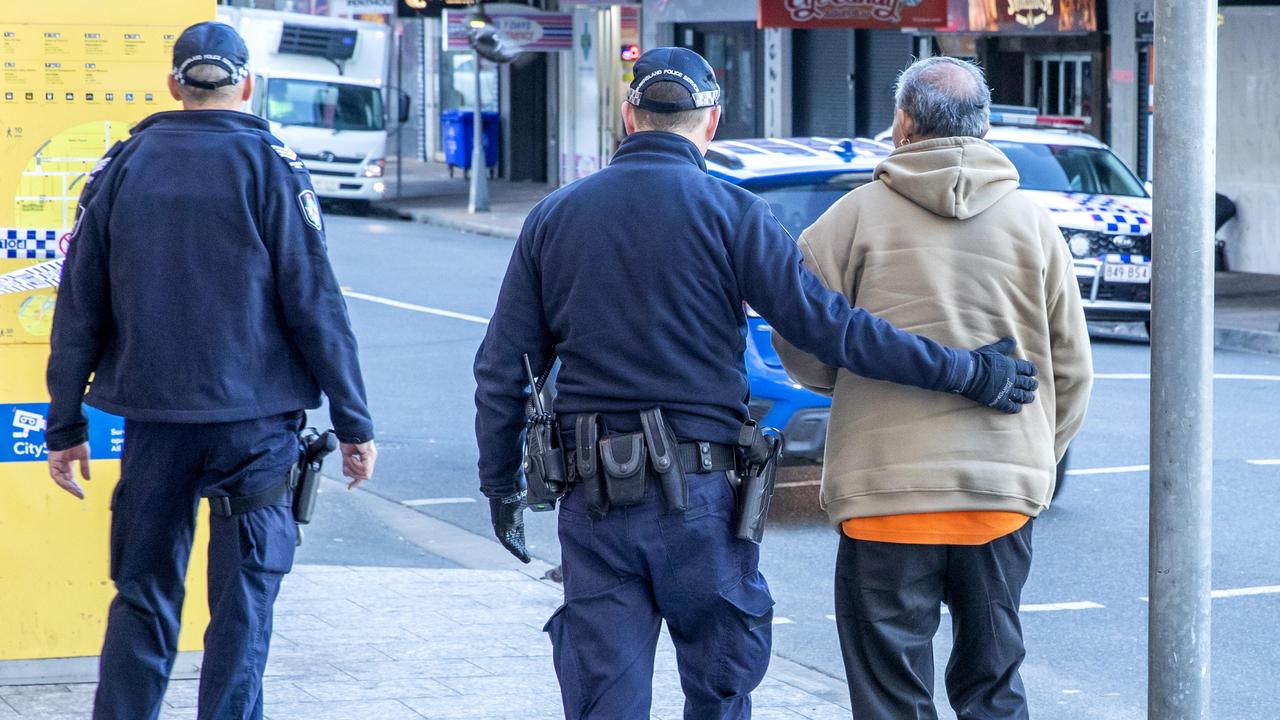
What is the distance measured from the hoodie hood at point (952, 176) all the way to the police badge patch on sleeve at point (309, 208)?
1.39m

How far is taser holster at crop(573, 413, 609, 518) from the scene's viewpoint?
12.6 ft

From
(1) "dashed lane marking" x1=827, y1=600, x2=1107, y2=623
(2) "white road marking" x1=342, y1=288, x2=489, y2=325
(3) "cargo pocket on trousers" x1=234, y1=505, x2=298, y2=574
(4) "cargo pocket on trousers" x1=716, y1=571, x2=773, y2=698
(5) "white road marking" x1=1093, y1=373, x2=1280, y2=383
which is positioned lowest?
(1) "dashed lane marking" x1=827, y1=600, x2=1107, y2=623

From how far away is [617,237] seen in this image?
152 inches

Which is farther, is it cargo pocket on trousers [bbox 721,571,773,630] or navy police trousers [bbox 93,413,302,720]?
navy police trousers [bbox 93,413,302,720]

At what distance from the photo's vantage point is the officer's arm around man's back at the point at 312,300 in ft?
14.1

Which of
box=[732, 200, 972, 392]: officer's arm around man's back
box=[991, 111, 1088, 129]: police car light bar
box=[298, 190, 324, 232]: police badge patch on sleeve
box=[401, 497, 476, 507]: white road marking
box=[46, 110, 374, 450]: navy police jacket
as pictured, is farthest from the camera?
box=[991, 111, 1088, 129]: police car light bar

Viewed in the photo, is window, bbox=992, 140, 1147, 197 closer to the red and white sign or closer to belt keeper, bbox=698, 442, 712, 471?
belt keeper, bbox=698, 442, 712, 471

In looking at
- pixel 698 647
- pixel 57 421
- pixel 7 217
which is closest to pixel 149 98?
pixel 7 217

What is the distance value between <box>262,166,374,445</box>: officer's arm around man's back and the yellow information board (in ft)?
4.10

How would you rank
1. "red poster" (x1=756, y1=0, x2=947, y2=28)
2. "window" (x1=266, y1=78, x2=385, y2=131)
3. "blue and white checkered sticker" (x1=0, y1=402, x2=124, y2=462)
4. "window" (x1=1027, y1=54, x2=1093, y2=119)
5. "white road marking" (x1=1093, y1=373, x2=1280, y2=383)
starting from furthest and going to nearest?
"window" (x1=266, y1=78, x2=385, y2=131), "window" (x1=1027, y1=54, x2=1093, y2=119), "red poster" (x1=756, y1=0, x2=947, y2=28), "white road marking" (x1=1093, y1=373, x2=1280, y2=383), "blue and white checkered sticker" (x1=0, y1=402, x2=124, y2=462)

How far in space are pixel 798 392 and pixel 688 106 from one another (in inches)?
168

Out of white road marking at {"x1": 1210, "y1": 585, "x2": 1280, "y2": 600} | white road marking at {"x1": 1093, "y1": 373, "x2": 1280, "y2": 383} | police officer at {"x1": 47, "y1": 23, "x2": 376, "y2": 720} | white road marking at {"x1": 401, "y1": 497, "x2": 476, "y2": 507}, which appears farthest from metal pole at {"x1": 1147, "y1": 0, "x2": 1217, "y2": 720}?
white road marking at {"x1": 1093, "y1": 373, "x2": 1280, "y2": 383}

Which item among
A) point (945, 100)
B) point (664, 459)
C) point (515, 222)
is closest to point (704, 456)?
point (664, 459)

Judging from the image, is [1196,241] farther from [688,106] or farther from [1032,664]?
[1032,664]
